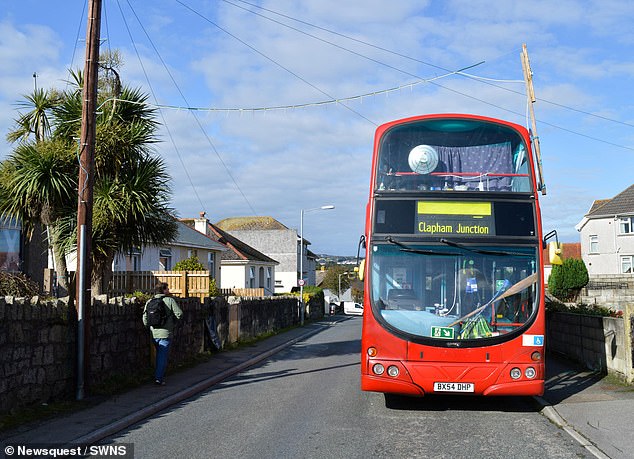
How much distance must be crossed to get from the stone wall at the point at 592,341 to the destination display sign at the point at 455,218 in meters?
3.85

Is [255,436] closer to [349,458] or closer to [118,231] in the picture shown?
[349,458]

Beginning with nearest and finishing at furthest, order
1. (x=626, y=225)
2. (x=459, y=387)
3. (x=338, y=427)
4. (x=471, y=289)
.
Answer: (x=338, y=427) → (x=459, y=387) → (x=471, y=289) → (x=626, y=225)

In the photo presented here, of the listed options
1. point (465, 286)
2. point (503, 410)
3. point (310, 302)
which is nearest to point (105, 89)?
point (465, 286)

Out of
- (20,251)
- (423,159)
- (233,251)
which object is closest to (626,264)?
(233,251)

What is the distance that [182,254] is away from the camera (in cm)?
3572

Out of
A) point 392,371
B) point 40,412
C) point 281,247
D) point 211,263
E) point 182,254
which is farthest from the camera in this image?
point 281,247

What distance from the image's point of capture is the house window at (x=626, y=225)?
1912 inches

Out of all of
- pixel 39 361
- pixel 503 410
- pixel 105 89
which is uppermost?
pixel 105 89

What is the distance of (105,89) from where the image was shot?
15.2 m

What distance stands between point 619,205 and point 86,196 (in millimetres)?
46867

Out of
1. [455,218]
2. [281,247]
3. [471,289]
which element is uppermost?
[281,247]

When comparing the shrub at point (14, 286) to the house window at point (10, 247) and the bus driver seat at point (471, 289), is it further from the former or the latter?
the house window at point (10, 247)

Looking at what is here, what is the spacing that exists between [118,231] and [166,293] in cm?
210

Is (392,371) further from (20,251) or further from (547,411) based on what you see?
(20,251)
